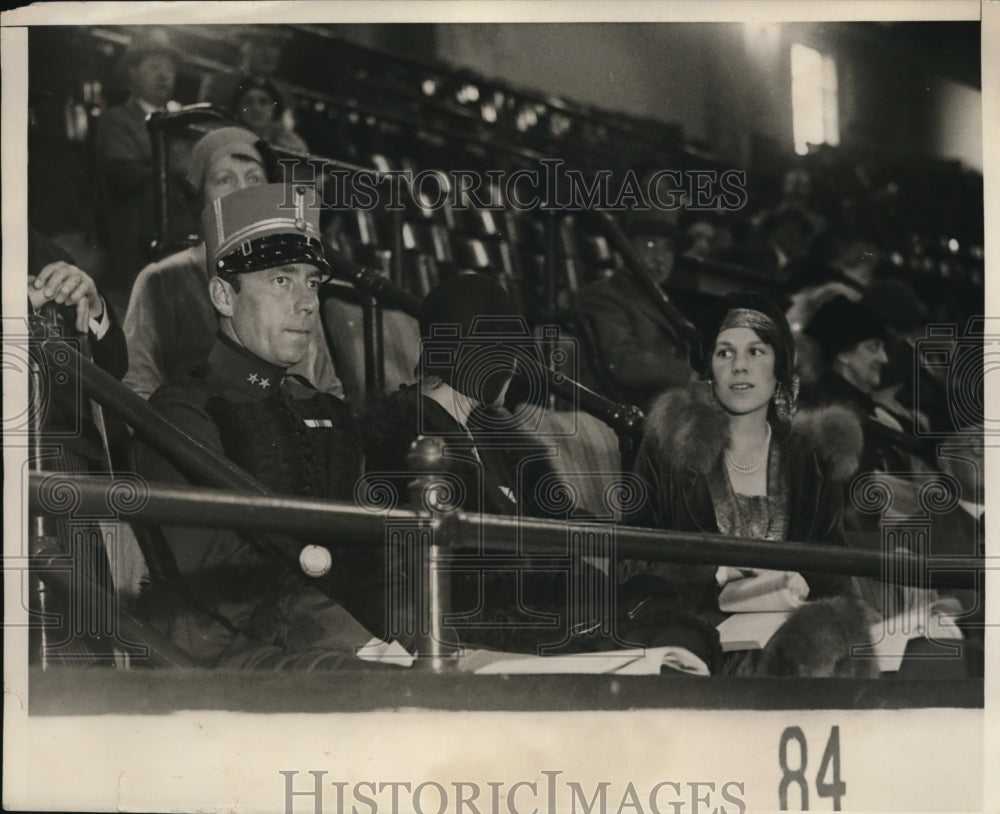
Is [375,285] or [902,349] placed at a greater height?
[375,285]

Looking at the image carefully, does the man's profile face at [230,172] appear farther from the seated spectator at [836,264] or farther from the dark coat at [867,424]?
the dark coat at [867,424]

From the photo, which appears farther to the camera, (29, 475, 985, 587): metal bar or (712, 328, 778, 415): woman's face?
(712, 328, 778, 415): woman's face

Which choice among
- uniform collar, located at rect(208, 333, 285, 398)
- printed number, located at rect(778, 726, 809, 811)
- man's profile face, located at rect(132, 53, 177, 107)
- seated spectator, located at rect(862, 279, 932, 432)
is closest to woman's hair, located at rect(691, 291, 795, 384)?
seated spectator, located at rect(862, 279, 932, 432)

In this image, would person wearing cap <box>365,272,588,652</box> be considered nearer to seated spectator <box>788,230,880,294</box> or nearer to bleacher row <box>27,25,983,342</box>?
bleacher row <box>27,25,983,342</box>

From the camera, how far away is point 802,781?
159 inches

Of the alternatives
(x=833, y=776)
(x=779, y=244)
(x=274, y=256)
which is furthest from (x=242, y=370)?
(x=833, y=776)

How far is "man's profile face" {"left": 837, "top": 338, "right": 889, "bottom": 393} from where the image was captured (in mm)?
4145

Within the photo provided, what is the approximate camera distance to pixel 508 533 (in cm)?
406

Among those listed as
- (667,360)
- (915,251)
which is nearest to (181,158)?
(667,360)

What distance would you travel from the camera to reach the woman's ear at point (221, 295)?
4078 mm

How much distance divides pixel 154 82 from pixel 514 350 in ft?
4.46

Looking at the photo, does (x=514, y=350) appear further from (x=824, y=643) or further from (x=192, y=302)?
(x=824, y=643)

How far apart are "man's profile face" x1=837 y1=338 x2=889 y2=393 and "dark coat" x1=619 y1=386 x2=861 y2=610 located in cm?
11

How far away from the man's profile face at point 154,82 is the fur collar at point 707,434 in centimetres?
176
